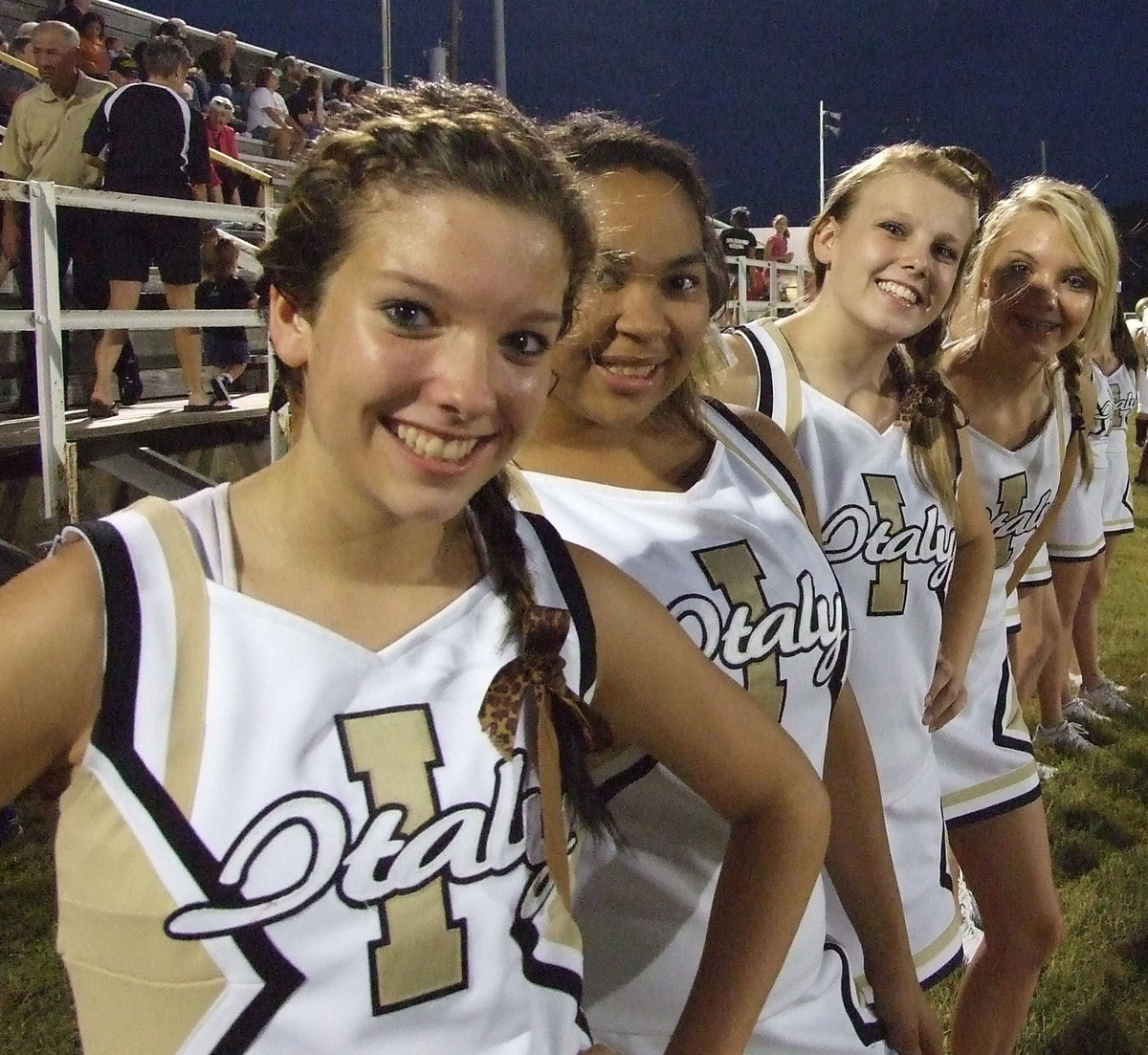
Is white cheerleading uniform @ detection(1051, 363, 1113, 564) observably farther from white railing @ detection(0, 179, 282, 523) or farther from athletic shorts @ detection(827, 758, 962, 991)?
white railing @ detection(0, 179, 282, 523)

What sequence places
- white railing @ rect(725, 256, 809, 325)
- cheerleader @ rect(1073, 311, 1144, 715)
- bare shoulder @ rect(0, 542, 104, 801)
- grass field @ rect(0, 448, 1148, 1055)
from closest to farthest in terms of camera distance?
Result: bare shoulder @ rect(0, 542, 104, 801) < grass field @ rect(0, 448, 1148, 1055) < cheerleader @ rect(1073, 311, 1144, 715) < white railing @ rect(725, 256, 809, 325)

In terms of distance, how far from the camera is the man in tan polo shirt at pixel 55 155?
507 centimetres

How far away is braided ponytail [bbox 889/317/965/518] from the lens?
1.93 metres

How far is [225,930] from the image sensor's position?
83 cm

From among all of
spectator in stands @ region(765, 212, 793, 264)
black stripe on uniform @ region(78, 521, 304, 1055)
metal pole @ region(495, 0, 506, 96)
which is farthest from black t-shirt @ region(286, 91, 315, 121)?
black stripe on uniform @ region(78, 521, 304, 1055)

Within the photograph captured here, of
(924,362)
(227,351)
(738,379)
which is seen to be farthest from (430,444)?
(227,351)

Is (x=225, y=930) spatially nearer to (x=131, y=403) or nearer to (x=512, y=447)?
(x=512, y=447)

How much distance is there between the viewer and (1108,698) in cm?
470

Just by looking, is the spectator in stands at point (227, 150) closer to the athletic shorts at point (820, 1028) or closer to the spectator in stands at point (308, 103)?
the spectator in stands at point (308, 103)

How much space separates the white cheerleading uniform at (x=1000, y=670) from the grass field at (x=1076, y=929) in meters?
0.74

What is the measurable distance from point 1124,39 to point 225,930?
234 ft

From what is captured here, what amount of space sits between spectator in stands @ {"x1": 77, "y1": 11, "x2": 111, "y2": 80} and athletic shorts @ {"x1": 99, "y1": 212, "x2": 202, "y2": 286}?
3.27 m

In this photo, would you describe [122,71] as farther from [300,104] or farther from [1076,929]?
[1076,929]

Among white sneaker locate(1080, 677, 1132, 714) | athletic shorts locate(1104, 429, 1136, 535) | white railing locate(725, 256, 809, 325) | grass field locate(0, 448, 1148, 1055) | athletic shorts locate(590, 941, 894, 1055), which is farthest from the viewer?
white railing locate(725, 256, 809, 325)
